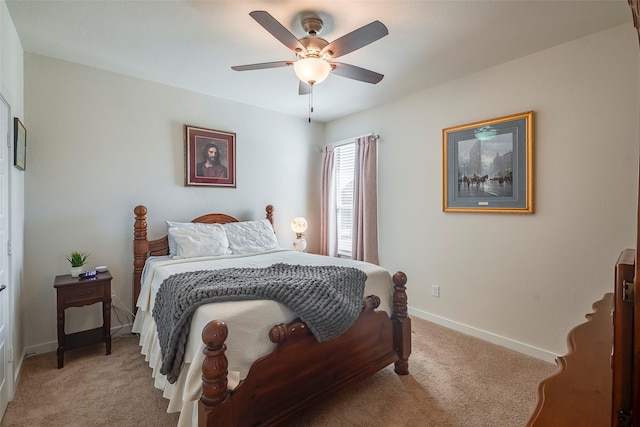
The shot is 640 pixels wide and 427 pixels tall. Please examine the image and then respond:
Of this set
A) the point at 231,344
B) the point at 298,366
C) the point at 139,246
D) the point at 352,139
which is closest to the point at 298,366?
the point at 298,366

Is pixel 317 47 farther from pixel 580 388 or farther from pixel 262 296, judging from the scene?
pixel 580 388

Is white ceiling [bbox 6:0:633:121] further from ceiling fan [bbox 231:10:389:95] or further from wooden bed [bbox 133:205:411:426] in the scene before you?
wooden bed [bbox 133:205:411:426]

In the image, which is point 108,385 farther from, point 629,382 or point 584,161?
point 584,161

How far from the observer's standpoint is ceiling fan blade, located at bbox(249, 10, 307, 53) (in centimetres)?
162

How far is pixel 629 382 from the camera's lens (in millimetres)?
599

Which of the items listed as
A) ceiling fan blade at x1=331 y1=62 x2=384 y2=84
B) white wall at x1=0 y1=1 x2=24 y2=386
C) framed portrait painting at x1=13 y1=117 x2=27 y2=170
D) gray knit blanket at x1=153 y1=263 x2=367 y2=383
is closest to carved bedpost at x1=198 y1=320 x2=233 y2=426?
gray knit blanket at x1=153 y1=263 x2=367 y2=383

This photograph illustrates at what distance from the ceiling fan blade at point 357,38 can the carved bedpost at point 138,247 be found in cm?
224

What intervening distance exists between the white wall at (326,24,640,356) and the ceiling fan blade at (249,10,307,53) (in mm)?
1876

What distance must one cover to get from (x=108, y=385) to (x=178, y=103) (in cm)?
268

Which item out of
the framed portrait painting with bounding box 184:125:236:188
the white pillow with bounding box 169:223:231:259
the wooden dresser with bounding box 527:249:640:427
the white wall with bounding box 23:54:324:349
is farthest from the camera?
the framed portrait painting with bounding box 184:125:236:188

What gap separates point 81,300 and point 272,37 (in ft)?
8.33

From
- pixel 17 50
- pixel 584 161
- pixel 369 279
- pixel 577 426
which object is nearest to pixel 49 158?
pixel 17 50

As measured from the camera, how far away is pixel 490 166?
2816 mm

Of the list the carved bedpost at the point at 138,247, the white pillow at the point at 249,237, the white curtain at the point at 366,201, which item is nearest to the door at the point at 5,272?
the carved bedpost at the point at 138,247
